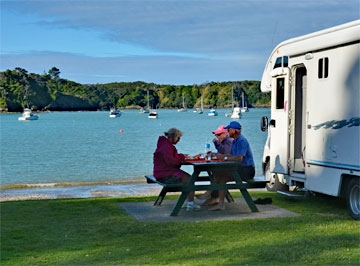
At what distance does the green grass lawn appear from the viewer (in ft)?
20.4

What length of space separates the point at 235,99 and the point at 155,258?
151970 mm

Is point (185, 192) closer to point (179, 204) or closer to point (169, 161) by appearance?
point (179, 204)

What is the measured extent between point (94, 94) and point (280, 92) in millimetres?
181844

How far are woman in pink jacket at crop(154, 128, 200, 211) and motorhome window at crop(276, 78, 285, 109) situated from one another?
7.17 feet

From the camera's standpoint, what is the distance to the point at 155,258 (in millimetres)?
6270

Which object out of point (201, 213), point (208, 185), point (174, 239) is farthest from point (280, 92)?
point (174, 239)

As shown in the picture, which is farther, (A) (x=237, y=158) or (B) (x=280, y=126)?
(B) (x=280, y=126)

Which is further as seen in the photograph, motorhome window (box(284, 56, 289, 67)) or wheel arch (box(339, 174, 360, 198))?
motorhome window (box(284, 56, 289, 67))

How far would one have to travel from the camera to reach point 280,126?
10125 mm

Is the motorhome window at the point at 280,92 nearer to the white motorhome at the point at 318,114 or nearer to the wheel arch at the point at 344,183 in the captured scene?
the white motorhome at the point at 318,114

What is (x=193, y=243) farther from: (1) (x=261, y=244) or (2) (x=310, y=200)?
(2) (x=310, y=200)

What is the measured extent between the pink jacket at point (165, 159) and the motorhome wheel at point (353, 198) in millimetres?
2539

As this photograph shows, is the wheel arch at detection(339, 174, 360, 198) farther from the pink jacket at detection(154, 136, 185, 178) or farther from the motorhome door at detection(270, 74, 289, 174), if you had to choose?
the pink jacket at detection(154, 136, 185, 178)

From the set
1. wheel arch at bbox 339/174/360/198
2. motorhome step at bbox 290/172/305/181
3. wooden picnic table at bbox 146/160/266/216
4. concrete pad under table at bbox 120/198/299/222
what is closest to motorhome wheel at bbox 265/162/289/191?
motorhome step at bbox 290/172/305/181
